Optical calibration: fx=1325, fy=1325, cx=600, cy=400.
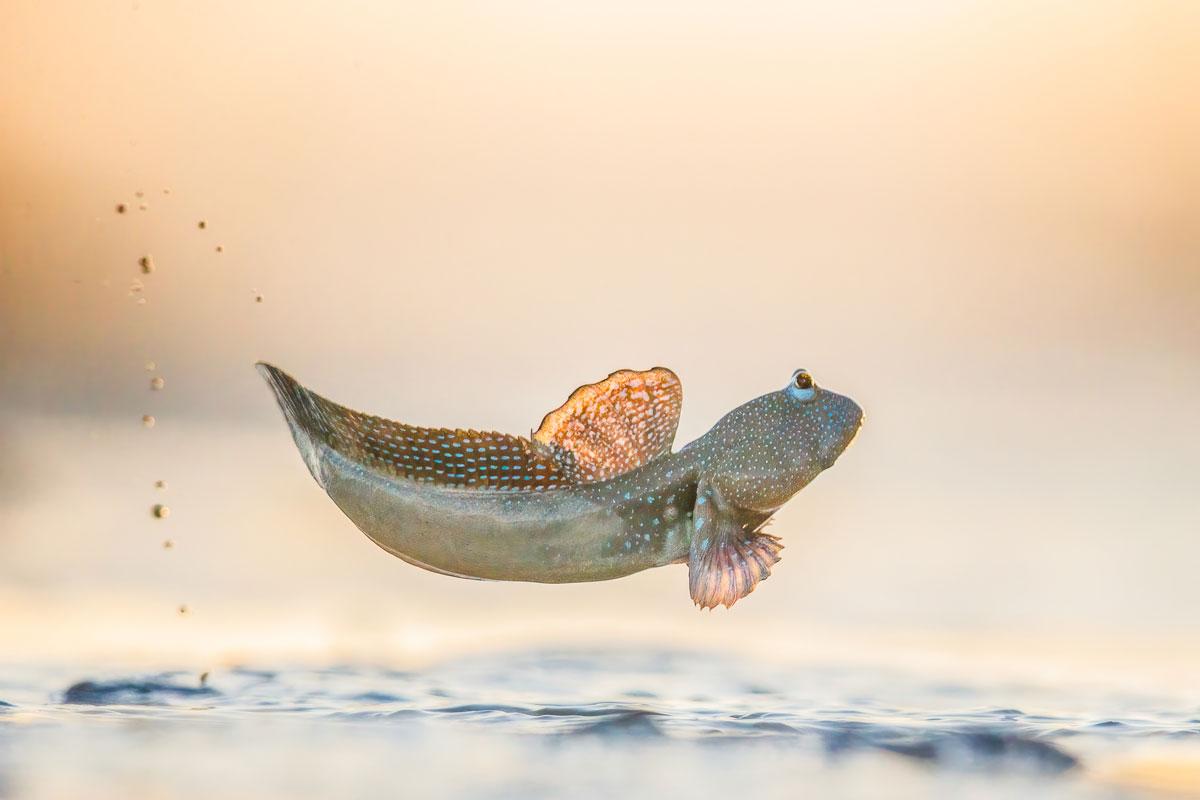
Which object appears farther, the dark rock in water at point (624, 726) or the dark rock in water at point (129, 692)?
the dark rock in water at point (129, 692)

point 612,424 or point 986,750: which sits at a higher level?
point 612,424

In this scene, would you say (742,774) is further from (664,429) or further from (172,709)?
(172,709)

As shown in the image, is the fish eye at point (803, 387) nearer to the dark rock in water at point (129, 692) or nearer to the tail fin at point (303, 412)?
the tail fin at point (303, 412)

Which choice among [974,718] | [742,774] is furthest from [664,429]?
[974,718]

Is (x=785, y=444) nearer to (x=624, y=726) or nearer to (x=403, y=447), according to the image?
(x=403, y=447)

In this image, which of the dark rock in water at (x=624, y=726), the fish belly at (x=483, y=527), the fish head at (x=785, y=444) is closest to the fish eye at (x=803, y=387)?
the fish head at (x=785, y=444)

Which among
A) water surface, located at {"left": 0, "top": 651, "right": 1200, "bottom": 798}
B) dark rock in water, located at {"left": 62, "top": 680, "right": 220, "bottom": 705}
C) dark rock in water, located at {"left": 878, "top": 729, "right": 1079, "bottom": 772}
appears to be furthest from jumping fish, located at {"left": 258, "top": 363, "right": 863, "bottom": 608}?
dark rock in water, located at {"left": 62, "top": 680, "right": 220, "bottom": 705}

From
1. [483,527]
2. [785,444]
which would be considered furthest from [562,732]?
[785,444]
